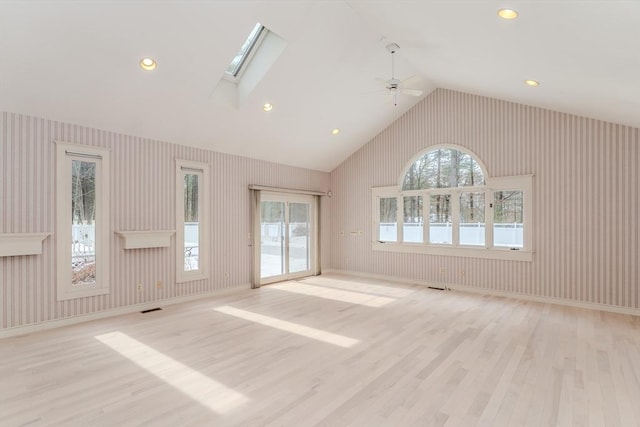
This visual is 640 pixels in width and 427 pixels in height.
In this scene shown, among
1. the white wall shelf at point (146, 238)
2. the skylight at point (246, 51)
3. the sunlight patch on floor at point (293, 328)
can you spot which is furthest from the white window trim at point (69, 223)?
the skylight at point (246, 51)

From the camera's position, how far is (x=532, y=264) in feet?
18.5

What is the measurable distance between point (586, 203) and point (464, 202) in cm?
182

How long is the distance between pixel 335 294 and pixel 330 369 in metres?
2.97

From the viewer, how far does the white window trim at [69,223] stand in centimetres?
427

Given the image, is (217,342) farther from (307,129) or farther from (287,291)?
(307,129)

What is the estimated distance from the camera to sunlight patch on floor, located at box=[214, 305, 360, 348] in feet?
12.3

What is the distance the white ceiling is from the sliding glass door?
1.68m

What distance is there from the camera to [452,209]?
6.55 meters

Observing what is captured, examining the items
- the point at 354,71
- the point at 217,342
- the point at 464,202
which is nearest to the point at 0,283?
the point at 217,342

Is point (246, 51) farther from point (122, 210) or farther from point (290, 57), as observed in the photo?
point (122, 210)

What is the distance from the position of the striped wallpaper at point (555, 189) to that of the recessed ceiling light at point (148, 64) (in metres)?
4.94

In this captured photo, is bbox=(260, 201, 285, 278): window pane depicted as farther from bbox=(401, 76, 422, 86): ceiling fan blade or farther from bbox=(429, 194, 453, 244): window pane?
bbox=(401, 76, 422, 86): ceiling fan blade

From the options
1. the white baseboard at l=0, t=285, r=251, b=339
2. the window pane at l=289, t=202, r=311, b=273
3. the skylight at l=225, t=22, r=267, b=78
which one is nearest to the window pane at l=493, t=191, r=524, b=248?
the window pane at l=289, t=202, r=311, b=273

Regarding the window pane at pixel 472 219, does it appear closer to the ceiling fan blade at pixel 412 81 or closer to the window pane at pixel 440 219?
the window pane at pixel 440 219
